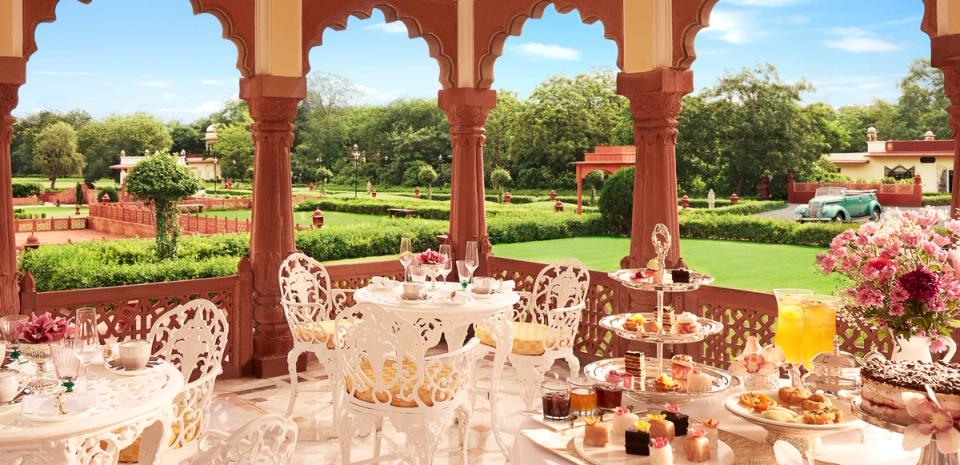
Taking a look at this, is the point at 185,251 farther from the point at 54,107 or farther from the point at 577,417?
the point at 577,417

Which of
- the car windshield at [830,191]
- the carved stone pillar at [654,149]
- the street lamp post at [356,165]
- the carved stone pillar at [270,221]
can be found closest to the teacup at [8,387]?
the carved stone pillar at [270,221]

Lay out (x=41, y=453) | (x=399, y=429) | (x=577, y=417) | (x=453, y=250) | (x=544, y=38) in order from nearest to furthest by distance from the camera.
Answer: (x=577, y=417), (x=41, y=453), (x=399, y=429), (x=453, y=250), (x=544, y=38)

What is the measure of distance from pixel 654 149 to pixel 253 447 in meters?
4.25

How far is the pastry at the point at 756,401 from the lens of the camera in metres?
2.13

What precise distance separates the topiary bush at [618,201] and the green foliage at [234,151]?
27.9ft

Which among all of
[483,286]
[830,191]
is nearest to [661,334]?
[483,286]

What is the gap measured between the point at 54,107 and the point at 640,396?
1704 cm

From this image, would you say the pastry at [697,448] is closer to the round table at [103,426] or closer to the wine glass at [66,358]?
the round table at [103,426]

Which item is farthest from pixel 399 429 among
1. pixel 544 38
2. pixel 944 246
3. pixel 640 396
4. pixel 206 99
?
pixel 544 38

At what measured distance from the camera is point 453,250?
6.94m

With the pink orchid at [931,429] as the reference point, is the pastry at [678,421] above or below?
below

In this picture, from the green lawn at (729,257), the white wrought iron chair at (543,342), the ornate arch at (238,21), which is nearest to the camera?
the white wrought iron chair at (543,342)

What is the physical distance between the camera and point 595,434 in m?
2.05

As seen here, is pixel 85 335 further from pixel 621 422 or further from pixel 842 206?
pixel 842 206
